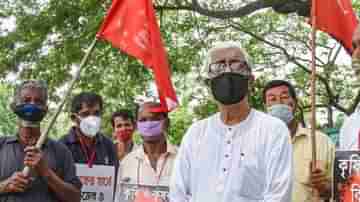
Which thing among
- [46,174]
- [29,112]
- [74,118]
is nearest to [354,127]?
[46,174]

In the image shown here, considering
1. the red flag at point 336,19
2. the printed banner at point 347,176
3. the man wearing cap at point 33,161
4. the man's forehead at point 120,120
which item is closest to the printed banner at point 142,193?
the man wearing cap at point 33,161

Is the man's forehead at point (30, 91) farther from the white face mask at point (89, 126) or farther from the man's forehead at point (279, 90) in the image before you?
the man's forehead at point (279, 90)

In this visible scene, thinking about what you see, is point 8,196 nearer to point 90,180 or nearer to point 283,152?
point 90,180

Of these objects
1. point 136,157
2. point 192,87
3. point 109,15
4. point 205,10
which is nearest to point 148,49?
point 109,15

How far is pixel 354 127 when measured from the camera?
4.02m

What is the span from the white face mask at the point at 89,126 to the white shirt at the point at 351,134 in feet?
7.35

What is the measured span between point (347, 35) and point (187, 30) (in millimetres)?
9277

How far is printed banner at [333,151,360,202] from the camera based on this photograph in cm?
378

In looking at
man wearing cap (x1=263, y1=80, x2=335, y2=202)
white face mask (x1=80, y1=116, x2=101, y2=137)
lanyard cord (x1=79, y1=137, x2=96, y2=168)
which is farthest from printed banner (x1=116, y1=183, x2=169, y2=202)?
man wearing cap (x1=263, y1=80, x2=335, y2=202)

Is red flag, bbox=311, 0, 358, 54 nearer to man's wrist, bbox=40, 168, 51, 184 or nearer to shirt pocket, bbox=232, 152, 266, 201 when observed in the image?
shirt pocket, bbox=232, 152, 266, 201

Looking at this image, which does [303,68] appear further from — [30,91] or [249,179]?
[249,179]

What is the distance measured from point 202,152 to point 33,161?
1147 mm

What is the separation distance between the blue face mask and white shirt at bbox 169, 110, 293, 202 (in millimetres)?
1537

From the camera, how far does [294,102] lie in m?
5.85
